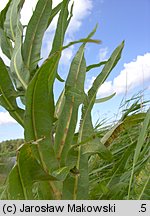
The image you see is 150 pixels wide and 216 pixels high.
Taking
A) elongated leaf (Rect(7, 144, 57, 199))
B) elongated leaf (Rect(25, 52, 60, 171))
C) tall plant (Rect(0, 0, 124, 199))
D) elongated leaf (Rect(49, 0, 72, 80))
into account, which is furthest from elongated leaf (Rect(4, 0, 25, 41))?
elongated leaf (Rect(7, 144, 57, 199))

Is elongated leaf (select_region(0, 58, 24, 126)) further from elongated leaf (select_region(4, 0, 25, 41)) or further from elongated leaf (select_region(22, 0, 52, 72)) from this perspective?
elongated leaf (select_region(4, 0, 25, 41))

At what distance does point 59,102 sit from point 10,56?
6.5 inches

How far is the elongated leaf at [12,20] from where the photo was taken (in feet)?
2.71

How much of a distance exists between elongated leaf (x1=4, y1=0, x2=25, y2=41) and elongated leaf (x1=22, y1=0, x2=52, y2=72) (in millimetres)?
85

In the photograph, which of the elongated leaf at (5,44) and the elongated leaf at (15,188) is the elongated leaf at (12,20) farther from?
the elongated leaf at (15,188)

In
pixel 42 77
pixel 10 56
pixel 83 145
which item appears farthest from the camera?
pixel 10 56

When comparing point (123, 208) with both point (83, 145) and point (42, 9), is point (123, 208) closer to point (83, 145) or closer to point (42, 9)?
point (83, 145)

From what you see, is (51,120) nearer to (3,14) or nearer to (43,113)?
(43,113)

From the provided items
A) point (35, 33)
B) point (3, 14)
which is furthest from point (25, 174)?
point (3, 14)

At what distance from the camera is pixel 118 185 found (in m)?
0.77

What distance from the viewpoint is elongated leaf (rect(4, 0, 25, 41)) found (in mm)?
825

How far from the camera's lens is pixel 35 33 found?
2.47 feet

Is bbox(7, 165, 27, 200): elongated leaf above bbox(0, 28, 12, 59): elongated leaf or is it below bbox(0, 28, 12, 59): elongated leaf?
below

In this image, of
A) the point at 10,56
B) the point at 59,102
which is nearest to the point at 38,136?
the point at 59,102
